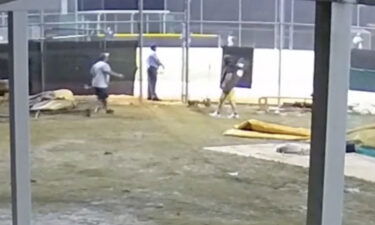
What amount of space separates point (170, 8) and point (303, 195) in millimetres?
13561

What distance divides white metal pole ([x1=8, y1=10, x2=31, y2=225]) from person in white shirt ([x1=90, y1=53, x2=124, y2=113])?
35.6ft

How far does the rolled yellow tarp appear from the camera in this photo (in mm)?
12711

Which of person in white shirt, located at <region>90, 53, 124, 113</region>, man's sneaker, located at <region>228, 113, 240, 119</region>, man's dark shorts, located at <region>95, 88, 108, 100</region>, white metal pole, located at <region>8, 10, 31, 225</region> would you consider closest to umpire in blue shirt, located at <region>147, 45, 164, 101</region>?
person in white shirt, located at <region>90, 53, 124, 113</region>

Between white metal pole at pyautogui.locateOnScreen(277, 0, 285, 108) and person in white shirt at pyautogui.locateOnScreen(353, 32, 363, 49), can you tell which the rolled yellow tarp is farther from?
person in white shirt at pyautogui.locateOnScreen(353, 32, 363, 49)

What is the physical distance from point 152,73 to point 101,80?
179cm

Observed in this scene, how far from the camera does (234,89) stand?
1579 centimetres

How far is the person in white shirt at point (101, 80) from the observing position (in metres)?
15.4

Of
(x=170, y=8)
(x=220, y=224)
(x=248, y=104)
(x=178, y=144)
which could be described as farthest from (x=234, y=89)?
(x=220, y=224)

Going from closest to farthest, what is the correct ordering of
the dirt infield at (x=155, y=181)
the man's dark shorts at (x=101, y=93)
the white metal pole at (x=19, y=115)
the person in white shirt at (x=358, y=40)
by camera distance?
the white metal pole at (x=19, y=115) → the dirt infield at (x=155, y=181) → the man's dark shorts at (x=101, y=93) → the person in white shirt at (x=358, y=40)

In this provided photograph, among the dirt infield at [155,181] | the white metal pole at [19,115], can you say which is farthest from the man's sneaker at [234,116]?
the white metal pole at [19,115]

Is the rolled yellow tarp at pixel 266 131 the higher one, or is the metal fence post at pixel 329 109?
the metal fence post at pixel 329 109

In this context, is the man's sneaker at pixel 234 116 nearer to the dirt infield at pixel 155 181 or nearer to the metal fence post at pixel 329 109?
the dirt infield at pixel 155 181

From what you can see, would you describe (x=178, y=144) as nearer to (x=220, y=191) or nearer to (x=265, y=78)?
(x=220, y=191)

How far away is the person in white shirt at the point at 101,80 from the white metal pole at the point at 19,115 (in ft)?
35.6
